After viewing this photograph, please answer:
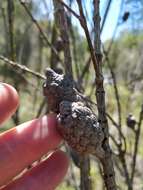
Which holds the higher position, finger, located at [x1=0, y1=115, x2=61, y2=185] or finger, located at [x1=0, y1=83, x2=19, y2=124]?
finger, located at [x1=0, y1=83, x2=19, y2=124]

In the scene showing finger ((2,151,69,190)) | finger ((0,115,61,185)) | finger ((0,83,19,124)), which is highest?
finger ((0,83,19,124))

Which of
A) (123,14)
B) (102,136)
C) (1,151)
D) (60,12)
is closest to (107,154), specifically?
(102,136)

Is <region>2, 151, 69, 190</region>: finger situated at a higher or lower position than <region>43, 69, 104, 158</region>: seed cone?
lower

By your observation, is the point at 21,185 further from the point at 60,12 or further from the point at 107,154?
the point at 60,12

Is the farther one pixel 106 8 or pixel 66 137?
pixel 106 8

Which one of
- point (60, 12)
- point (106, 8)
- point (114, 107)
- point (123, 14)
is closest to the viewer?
point (60, 12)

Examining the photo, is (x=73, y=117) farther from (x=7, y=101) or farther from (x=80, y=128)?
(x=7, y=101)

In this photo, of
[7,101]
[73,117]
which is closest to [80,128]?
[73,117]
